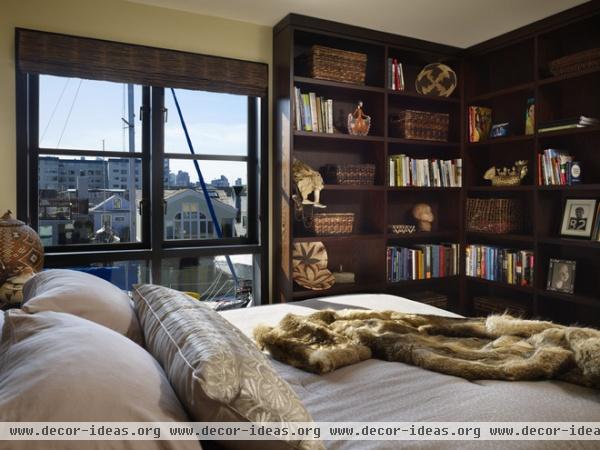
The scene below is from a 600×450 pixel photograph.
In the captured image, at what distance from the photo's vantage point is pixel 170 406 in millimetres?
825

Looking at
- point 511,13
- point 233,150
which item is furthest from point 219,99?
point 511,13

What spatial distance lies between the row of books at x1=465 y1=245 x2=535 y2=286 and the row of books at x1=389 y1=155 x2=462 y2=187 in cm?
62

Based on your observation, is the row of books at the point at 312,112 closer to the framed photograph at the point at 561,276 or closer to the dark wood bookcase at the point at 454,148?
the dark wood bookcase at the point at 454,148

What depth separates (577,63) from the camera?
3158mm

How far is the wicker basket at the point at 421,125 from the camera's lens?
3.77 metres

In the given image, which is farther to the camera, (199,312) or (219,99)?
(219,99)

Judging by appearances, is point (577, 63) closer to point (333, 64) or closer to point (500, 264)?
point (500, 264)

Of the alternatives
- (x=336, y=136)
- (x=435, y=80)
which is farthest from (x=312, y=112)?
(x=435, y=80)

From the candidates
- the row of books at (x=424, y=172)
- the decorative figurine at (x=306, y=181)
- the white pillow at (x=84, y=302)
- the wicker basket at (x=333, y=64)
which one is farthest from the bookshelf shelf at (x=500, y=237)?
the white pillow at (x=84, y=302)

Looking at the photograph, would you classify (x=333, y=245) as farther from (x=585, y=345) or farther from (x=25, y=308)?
(x=25, y=308)

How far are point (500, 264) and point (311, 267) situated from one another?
1.57m

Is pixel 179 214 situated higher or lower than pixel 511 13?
lower

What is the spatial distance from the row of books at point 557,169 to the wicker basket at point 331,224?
1446 mm

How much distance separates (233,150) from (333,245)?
1109 millimetres
